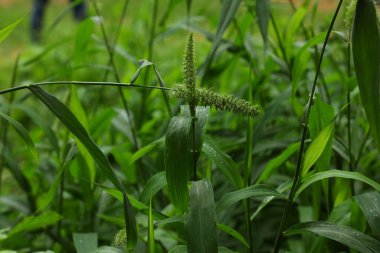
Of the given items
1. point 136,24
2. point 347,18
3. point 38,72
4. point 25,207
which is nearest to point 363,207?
point 347,18

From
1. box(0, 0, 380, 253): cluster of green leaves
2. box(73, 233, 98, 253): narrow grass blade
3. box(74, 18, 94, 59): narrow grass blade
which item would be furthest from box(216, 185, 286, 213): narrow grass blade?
box(74, 18, 94, 59): narrow grass blade

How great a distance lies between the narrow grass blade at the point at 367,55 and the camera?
0.63 m

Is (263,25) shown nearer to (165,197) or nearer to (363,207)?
(363,207)

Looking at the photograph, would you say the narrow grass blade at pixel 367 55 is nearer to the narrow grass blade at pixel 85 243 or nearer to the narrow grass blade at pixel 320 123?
the narrow grass blade at pixel 320 123

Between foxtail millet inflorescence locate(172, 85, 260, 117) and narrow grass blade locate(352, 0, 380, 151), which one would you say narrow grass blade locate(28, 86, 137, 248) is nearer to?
foxtail millet inflorescence locate(172, 85, 260, 117)

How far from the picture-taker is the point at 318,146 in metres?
0.75

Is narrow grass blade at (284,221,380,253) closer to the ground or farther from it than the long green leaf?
closer to the ground

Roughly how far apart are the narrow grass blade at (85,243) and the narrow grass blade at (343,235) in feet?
0.99

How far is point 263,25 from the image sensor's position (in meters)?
0.91

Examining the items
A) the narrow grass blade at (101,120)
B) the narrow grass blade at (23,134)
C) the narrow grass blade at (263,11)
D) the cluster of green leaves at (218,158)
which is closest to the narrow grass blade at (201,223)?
the cluster of green leaves at (218,158)

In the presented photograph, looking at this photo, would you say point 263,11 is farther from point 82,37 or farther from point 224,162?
point 82,37

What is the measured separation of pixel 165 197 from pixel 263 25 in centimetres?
52

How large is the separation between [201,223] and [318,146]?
176 mm

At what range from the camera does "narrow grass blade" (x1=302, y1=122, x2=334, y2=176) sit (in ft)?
2.43
